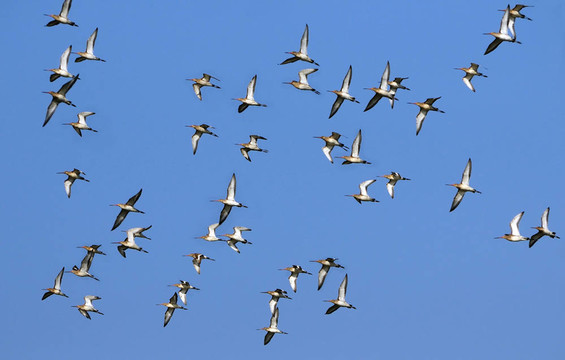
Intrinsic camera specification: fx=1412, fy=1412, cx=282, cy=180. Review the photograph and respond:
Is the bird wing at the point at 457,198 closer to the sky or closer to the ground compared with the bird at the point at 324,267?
closer to the sky

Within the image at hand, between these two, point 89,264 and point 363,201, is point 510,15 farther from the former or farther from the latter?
point 89,264

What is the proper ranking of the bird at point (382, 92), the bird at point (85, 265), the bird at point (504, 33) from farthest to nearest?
1. the bird at point (85, 265)
2. the bird at point (382, 92)
3. the bird at point (504, 33)

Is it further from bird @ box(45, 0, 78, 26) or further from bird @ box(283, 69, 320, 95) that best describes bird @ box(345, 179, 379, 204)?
bird @ box(45, 0, 78, 26)

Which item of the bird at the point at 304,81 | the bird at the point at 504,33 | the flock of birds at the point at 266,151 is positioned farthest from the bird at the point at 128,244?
the bird at the point at 504,33

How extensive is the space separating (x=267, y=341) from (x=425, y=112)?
1686cm

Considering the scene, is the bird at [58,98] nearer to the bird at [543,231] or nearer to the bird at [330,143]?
the bird at [330,143]

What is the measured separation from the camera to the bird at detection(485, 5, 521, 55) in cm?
7719

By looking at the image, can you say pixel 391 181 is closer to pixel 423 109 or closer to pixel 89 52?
pixel 423 109

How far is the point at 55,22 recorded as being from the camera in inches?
3127

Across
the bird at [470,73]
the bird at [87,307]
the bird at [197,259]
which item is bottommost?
the bird at [87,307]

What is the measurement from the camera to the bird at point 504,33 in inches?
3039

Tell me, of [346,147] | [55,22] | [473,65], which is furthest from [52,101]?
[473,65]

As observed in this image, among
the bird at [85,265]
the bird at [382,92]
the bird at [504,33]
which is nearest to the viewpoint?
the bird at [504,33]

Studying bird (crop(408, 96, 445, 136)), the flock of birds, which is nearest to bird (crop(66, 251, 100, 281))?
the flock of birds
